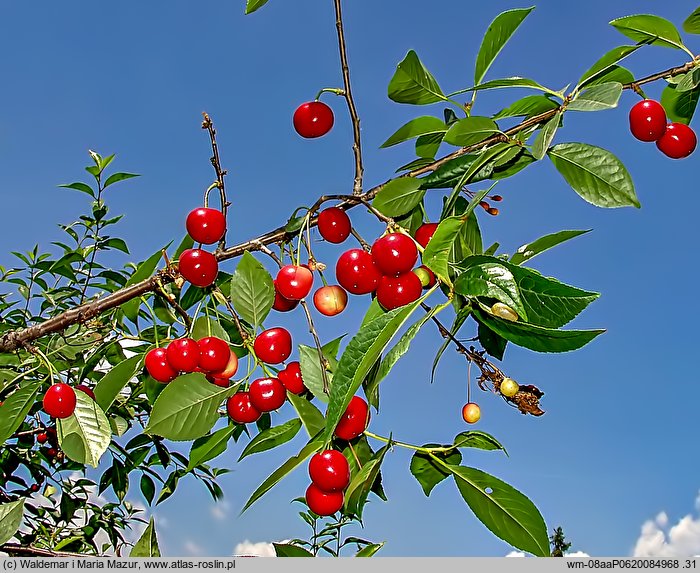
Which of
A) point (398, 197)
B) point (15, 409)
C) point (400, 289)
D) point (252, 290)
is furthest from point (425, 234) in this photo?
point (15, 409)

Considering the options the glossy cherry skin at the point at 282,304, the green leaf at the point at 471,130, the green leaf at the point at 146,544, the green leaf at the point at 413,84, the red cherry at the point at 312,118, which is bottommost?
the green leaf at the point at 146,544

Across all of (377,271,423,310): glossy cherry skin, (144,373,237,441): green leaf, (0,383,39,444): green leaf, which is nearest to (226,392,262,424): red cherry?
(144,373,237,441): green leaf

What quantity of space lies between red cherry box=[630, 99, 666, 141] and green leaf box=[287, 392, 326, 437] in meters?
0.91

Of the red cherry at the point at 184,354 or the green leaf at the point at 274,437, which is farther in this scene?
the red cherry at the point at 184,354

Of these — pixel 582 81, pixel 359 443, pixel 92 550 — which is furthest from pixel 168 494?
pixel 582 81

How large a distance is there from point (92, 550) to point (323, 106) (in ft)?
8.03

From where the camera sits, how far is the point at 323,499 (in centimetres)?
123

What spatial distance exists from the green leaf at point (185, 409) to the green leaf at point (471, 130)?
0.74 meters

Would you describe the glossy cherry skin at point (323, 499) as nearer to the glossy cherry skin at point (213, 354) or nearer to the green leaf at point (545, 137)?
the glossy cherry skin at point (213, 354)

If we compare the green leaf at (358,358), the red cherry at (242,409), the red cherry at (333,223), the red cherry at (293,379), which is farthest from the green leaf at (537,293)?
the red cherry at (242,409)

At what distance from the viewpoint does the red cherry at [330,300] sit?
4.56 feet

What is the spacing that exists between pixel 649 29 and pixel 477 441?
90cm

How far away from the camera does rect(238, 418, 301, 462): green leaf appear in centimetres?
138

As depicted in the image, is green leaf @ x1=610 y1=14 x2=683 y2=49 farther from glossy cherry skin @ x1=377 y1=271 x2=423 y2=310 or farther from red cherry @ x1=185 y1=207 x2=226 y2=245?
red cherry @ x1=185 y1=207 x2=226 y2=245
